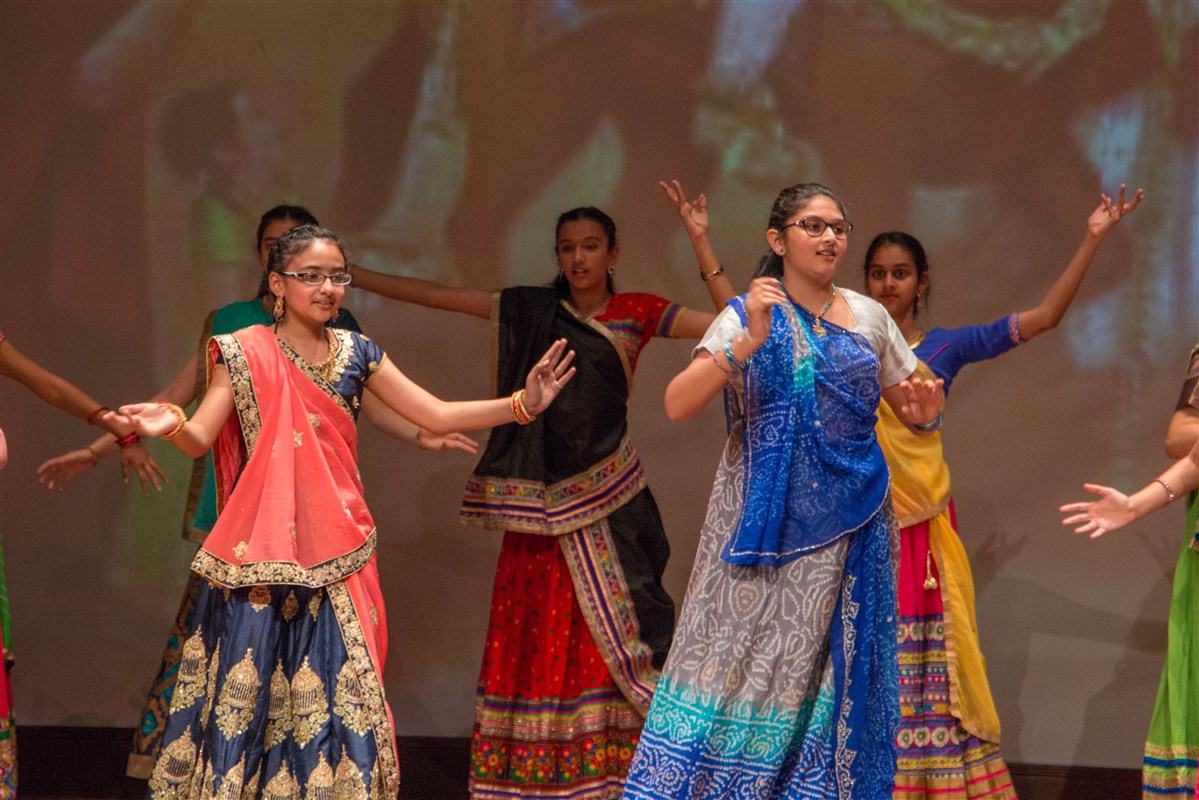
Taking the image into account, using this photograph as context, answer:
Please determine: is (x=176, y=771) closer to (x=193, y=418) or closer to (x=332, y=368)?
(x=193, y=418)

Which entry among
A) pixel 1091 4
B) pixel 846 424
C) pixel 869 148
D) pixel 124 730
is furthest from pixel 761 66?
pixel 124 730

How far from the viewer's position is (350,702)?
12.2 feet

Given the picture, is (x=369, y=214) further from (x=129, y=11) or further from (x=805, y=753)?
(x=805, y=753)

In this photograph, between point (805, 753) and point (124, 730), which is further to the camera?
point (124, 730)

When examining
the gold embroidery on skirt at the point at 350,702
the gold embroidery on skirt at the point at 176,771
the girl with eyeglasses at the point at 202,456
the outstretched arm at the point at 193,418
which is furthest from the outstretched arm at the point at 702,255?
the gold embroidery on skirt at the point at 176,771

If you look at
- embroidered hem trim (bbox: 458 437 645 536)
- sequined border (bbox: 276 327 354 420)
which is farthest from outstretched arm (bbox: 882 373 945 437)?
sequined border (bbox: 276 327 354 420)

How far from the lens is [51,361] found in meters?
5.46

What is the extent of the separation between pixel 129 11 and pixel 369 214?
1.09 m

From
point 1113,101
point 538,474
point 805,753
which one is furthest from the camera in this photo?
point 1113,101

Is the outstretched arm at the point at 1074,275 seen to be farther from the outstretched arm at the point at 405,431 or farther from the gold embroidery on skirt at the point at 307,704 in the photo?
the gold embroidery on skirt at the point at 307,704

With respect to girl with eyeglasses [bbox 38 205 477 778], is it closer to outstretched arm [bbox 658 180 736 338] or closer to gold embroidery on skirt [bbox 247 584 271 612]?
gold embroidery on skirt [bbox 247 584 271 612]

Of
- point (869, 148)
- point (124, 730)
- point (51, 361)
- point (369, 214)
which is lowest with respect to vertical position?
point (124, 730)

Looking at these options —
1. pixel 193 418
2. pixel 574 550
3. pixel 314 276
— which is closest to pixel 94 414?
pixel 193 418

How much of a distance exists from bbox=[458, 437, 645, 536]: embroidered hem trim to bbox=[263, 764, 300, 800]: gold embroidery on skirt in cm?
115
